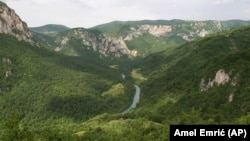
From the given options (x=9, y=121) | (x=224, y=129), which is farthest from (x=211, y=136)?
(x=9, y=121)

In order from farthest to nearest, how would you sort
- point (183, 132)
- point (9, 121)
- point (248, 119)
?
1. point (248, 119)
2. point (9, 121)
3. point (183, 132)

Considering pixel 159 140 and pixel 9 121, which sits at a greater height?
pixel 9 121

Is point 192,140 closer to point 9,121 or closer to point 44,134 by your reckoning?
point 9,121

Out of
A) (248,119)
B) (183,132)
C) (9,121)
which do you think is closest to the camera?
(183,132)

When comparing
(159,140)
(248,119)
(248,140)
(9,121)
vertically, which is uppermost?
(248,140)

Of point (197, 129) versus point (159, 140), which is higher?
point (197, 129)

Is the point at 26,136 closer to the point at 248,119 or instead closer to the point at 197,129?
the point at 197,129

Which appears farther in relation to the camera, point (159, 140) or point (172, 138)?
point (159, 140)

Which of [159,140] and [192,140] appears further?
[159,140]

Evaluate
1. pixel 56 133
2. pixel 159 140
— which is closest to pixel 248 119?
pixel 159 140
